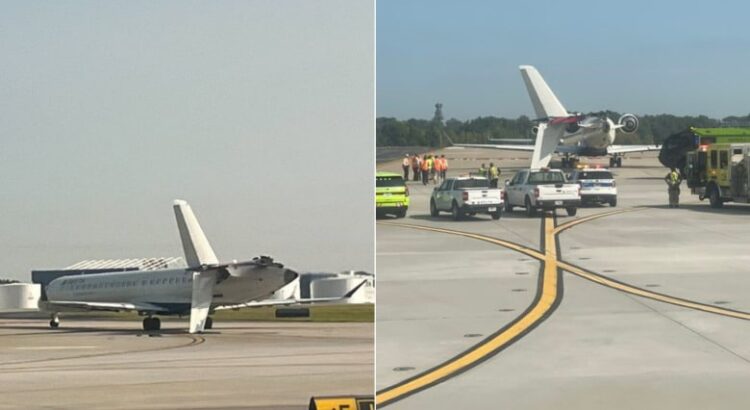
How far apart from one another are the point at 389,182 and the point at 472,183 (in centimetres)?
60

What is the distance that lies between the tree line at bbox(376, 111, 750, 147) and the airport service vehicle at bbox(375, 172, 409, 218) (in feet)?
0.66

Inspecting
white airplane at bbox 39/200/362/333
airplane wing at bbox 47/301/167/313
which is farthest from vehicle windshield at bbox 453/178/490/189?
airplane wing at bbox 47/301/167/313

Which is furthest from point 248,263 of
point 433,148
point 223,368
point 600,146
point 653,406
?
point 653,406

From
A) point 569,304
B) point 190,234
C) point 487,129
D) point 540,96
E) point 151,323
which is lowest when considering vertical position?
point 151,323

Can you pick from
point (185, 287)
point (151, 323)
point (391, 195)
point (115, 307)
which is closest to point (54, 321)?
point (115, 307)

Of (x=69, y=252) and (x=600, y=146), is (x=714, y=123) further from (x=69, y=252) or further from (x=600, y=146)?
(x=69, y=252)

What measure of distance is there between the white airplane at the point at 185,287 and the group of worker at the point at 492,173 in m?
1.18

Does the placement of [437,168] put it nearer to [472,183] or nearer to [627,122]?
[472,183]

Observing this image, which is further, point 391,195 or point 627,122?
point 391,195

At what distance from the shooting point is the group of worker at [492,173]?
15.8 ft

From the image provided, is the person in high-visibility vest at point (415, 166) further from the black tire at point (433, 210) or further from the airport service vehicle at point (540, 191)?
the airport service vehicle at point (540, 191)

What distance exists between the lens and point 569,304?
4148 mm

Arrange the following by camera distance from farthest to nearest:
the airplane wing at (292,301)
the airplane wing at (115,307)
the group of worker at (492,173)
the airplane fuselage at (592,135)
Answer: the airplane wing at (115,307), the airplane wing at (292,301), the group of worker at (492,173), the airplane fuselage at (592,135)

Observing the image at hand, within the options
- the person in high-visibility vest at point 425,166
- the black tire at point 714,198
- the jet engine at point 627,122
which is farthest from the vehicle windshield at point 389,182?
the black tire at point 714,198
